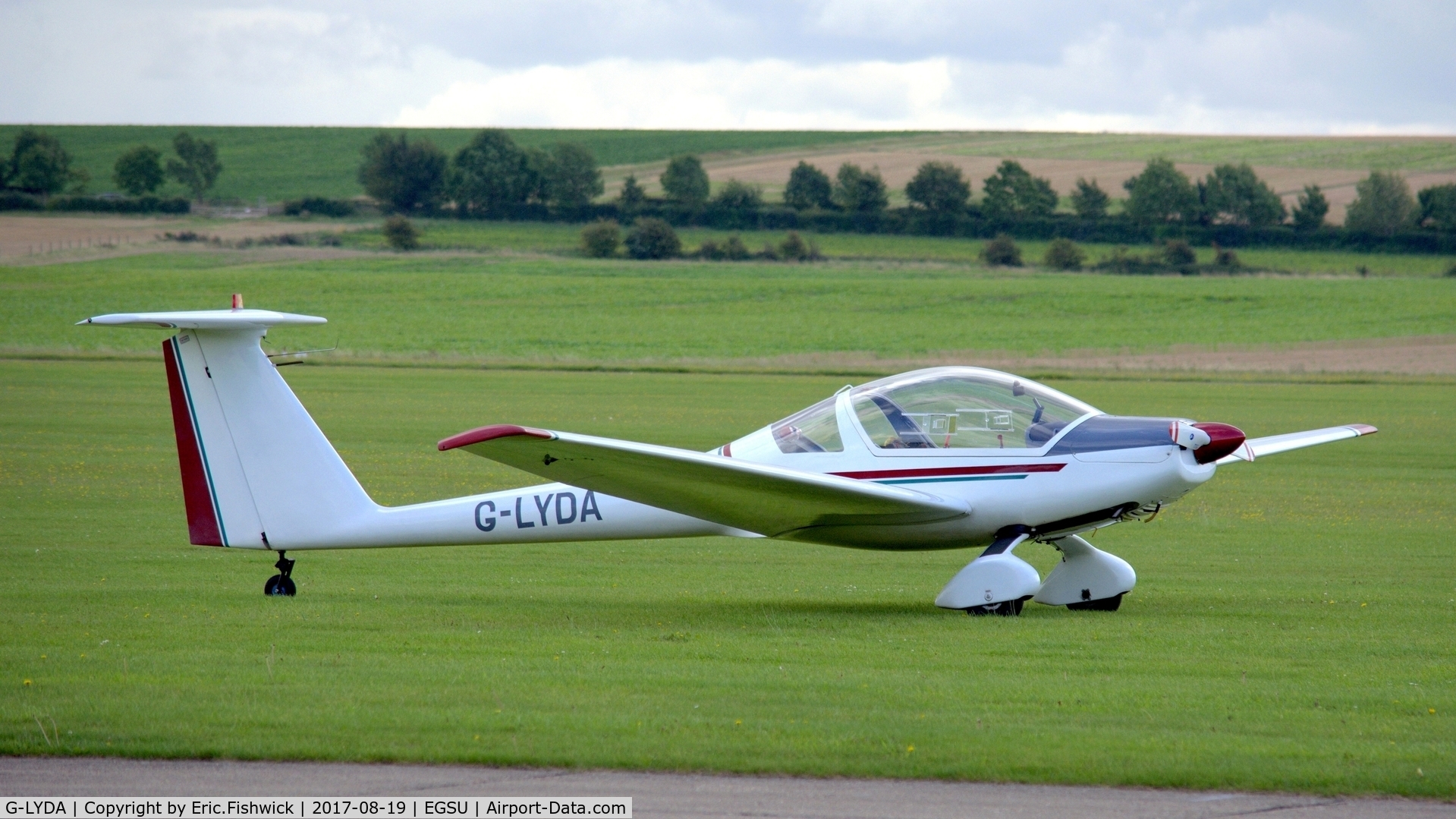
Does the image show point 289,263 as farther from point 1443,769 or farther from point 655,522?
point 1443,769

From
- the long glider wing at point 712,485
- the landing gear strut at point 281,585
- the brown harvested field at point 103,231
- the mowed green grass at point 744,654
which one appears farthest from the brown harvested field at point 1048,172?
the landing gear strut at point 281,585

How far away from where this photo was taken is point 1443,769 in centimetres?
684

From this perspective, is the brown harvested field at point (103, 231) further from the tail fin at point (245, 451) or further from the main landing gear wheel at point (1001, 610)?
the main landing gear wheel at point (1001, 610)

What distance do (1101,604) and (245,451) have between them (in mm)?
7047

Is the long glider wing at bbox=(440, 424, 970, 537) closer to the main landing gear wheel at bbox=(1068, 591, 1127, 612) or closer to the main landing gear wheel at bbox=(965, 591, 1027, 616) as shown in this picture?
the main landing gear wheel at bbox=(965, 591, 1027, 616)

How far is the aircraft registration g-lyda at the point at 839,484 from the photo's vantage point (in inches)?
428

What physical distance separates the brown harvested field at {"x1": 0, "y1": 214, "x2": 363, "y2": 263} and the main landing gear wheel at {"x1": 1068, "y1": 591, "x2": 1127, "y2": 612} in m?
78.7

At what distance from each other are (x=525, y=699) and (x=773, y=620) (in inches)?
133

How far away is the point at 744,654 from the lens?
31.4ft

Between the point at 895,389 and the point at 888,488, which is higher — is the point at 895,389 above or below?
above

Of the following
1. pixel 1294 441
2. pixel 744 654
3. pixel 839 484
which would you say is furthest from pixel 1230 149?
pixel 744 654

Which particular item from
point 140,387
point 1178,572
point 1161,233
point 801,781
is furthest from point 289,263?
point 801,781

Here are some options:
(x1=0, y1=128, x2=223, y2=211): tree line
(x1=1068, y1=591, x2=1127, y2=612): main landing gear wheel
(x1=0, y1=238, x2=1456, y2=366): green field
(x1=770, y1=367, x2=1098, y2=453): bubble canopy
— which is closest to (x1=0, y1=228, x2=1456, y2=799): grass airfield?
(x1=1068, y1=591, x2=1127, y2=612): main landing gear wheel

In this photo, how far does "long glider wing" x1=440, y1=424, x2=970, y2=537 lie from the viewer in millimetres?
9602
